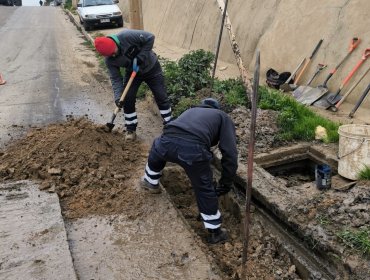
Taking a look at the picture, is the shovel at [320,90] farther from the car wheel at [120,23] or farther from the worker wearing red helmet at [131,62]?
the car wheel at [120,23]

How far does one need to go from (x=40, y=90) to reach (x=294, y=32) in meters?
5.87

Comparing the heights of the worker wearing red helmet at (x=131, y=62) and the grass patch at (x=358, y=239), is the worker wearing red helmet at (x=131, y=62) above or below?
above

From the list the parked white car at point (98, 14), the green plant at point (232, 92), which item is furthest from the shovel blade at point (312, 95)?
the parked white car at point (98, 14)

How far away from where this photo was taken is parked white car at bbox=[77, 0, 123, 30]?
1892cm

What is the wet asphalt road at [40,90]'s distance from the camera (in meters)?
7.35

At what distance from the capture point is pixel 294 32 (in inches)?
344

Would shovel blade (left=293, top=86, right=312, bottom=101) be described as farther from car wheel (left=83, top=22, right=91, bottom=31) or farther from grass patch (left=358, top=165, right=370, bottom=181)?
car wheel (left=83, top=22, right=91, bottom=31)

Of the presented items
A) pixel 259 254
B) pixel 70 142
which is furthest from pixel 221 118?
pixel 70 142

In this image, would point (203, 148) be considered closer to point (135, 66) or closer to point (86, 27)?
point (135, 66)

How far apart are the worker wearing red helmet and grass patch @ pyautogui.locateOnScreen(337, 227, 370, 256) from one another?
3502 mm

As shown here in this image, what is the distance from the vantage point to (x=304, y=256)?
3.71m

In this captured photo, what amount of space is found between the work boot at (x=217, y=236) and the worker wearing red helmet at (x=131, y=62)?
2480 mm

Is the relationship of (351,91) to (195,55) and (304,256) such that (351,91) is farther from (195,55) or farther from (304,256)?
(304,256)

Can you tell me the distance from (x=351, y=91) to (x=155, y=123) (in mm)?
3438
